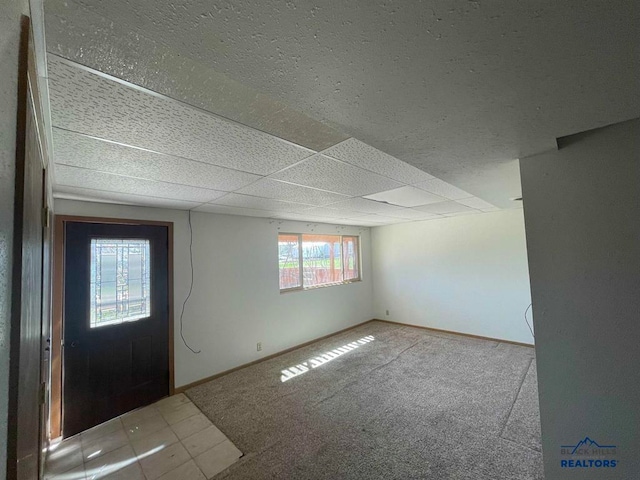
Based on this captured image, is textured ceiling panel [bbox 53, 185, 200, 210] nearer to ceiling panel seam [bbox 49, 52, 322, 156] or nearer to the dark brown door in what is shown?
the dark brown door

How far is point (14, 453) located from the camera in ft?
1.47

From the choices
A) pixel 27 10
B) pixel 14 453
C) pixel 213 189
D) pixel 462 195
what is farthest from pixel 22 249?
pixel 462 195

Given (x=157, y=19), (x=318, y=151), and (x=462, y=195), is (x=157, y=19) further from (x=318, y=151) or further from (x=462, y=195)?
(x=462, y=195)

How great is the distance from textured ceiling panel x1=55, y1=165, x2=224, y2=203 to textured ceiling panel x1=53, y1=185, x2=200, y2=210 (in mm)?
145

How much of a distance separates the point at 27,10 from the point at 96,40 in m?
0.17

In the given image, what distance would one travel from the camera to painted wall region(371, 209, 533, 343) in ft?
13.9

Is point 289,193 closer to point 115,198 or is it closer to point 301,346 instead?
point 115,198

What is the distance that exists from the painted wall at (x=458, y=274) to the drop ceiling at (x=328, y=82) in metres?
Result: 3.25

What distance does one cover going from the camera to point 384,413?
2553 mm

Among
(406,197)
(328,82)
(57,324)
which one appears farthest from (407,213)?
(57,324)

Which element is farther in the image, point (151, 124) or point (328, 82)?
point (151, 124)

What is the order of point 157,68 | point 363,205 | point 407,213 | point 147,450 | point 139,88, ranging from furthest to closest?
point 407,213 → point 363,205 → point 147,450 → point 139,88 → point 157,68

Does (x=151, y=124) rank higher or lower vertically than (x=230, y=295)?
higher

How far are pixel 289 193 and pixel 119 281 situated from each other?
210cm
